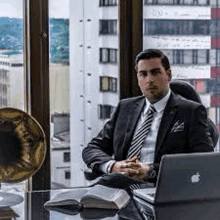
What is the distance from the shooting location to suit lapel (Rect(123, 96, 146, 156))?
332 cm

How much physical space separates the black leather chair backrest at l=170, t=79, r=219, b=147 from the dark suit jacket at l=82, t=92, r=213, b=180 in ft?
0.27

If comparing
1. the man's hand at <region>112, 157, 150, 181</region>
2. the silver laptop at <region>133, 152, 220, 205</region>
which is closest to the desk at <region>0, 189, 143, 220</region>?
the silver laptop at <region>133, 152, 220, 205</region>

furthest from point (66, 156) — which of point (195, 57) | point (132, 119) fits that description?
point (195, 57)

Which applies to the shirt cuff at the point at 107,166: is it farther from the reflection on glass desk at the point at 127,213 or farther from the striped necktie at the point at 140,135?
the reflection on glass desk at the point at 127,213

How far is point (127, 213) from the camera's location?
2.14m

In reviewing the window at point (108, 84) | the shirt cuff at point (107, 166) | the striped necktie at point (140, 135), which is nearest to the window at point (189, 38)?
the window at point (108, 84)

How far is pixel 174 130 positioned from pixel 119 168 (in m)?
0.43

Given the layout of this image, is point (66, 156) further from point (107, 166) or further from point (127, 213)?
point (127, 213)

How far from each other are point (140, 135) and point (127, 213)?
1.17 meters

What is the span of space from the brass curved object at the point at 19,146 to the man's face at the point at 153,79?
3.01 ft

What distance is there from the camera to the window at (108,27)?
12.9ft

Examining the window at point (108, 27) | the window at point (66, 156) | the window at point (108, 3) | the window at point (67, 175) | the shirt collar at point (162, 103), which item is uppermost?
the window at point (108, 3)

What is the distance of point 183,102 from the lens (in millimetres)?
3219

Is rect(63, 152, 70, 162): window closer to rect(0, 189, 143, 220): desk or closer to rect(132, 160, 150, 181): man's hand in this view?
rect(132, 160, 150, 181): man's hand
